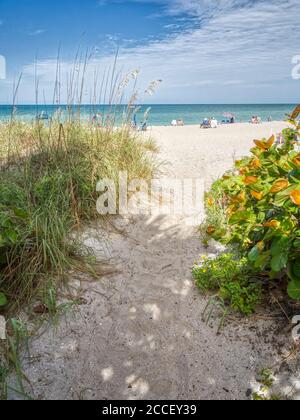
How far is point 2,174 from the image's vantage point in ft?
13.1

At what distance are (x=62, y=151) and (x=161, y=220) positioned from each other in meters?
1.47

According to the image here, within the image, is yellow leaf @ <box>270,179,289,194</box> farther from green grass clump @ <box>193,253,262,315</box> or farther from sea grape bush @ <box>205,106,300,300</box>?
green grass clump @ <box>193,253,262,315</box>

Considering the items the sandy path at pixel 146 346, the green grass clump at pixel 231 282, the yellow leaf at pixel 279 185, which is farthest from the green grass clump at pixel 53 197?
the yellow leaf at pixel 279 185

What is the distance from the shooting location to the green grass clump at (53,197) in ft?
8.75

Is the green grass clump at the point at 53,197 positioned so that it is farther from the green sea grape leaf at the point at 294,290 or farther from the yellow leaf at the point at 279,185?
the green sea grape leaf at the point at 294,290

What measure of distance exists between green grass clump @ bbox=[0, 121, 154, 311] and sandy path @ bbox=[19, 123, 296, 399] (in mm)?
403

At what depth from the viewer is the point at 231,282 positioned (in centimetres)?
251

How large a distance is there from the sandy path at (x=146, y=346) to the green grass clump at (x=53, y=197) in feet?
1.32

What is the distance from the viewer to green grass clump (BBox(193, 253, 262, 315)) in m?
2.41

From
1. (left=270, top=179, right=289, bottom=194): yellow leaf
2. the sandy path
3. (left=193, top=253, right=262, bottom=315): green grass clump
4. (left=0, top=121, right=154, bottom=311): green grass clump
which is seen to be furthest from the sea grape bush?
(left=0, top=121, right=154, bottom=311): green grass clump

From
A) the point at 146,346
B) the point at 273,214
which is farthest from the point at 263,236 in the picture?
Result: the point at 146,346

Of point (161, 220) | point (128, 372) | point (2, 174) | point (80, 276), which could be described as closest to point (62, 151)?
point (2, 174)

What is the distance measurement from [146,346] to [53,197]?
68.9 inches
